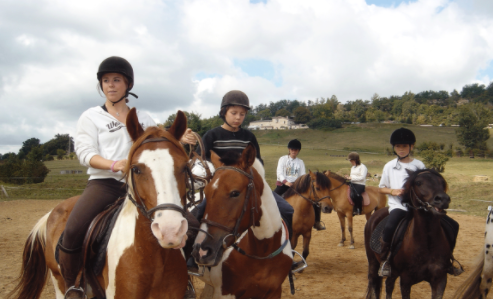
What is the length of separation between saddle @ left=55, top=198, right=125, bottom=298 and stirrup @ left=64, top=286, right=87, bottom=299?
5 cm

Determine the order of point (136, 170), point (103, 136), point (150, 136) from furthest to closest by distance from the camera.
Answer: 1. point (103, 136)
2. point (150, 136)
3. point (136, 170)

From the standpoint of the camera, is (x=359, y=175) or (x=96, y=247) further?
(x=359, y=175)

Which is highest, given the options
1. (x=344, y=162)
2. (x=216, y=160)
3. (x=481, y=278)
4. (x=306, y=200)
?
(x=216, y=160)

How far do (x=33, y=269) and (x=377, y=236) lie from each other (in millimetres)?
4669

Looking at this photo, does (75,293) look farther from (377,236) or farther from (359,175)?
(359,175)

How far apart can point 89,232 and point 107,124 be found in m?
0.92

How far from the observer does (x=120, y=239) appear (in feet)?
7.93

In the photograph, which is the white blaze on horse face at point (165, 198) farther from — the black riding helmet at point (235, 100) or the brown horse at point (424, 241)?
the brown horse at point (424, 241)

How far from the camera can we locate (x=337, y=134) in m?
66.1

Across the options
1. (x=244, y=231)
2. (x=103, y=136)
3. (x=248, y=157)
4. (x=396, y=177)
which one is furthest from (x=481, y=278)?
(x=103, y=136)

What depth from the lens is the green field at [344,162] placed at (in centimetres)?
1838

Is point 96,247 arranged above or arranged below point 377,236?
above

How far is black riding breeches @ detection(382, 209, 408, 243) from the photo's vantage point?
452cm

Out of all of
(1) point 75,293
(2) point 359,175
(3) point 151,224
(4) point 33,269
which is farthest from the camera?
(2) point 359,175
